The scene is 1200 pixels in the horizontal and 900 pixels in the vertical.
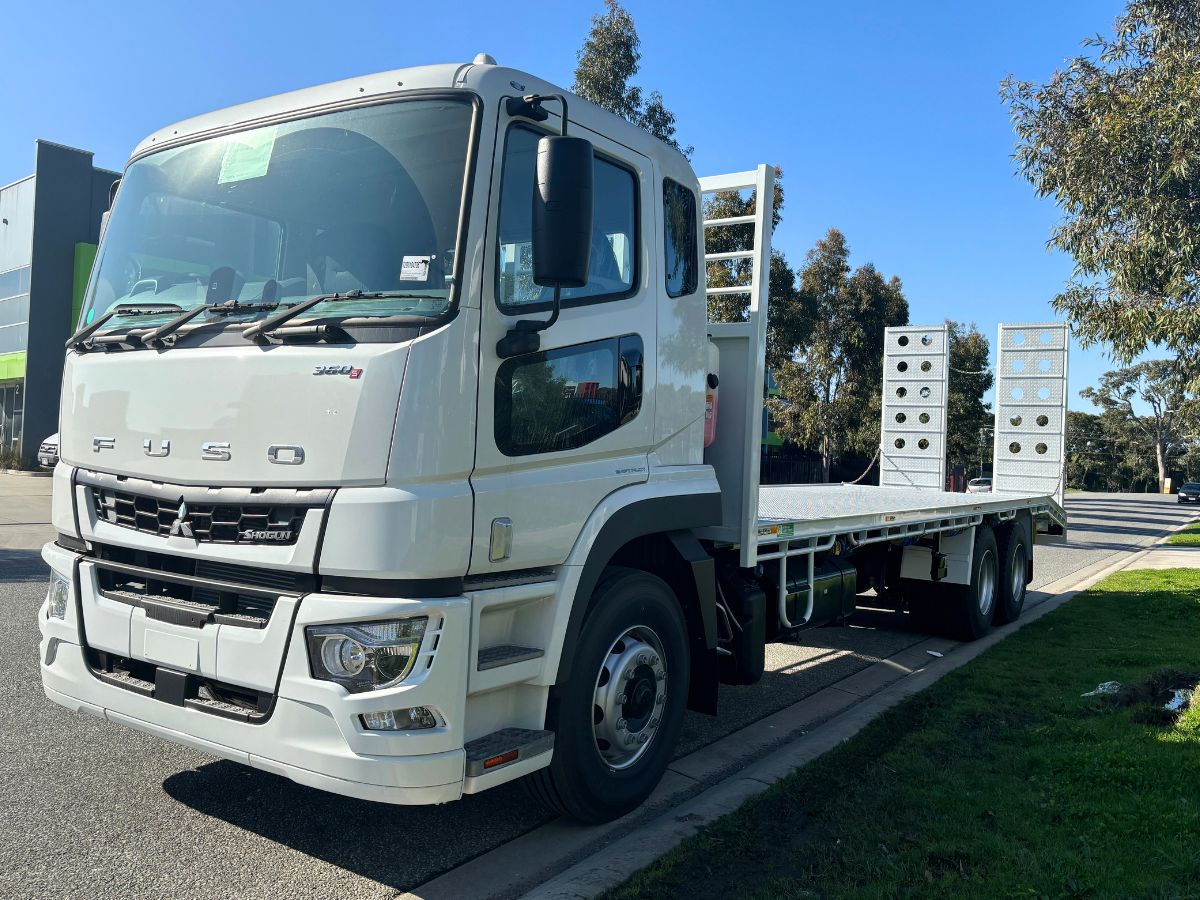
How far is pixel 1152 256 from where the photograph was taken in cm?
1148

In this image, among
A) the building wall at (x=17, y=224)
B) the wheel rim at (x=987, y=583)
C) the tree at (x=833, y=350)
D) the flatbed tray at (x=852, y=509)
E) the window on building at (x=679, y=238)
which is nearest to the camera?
the window on building at (x=679, y=238)

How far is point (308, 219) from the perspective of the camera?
11.7ft

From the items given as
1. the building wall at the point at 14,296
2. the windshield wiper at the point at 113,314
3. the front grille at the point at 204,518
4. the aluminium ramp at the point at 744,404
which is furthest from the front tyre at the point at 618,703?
the building wall at the point at 14,296

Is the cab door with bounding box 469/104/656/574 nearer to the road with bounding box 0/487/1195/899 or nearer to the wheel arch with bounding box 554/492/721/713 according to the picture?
the wheel arch with bounding box 554/492/721/713

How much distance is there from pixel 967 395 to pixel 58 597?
2949cm

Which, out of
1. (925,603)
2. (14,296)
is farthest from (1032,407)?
(14,296)

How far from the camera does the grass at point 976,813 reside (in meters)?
3.51

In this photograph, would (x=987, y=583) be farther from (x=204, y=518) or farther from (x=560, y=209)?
(x=204, y=518)

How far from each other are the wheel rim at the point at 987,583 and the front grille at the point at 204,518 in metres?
7.26

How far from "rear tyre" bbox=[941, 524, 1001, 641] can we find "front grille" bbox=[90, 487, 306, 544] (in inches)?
270

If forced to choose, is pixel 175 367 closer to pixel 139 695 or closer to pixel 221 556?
pixel 221 556

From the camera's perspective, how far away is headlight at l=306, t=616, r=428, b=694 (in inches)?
121

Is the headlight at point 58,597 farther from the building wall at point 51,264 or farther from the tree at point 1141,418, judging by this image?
the tree at point 1141,418

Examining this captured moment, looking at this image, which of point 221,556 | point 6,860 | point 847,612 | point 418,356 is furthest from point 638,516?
point 847,612
